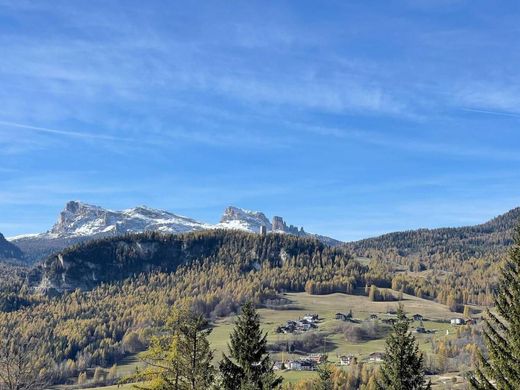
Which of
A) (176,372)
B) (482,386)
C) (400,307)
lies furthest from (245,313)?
(482,386)

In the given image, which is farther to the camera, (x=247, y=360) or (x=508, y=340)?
(x=247, y=360)

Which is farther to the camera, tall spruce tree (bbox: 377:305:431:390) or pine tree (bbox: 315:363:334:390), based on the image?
pine tree (bbox: 315:363:334:390)

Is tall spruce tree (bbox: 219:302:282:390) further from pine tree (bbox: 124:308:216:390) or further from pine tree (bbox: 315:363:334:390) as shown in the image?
pine tree (bbox: 315:363:334:390)

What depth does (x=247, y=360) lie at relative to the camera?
164 feet

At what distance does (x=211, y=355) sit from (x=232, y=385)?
374cm

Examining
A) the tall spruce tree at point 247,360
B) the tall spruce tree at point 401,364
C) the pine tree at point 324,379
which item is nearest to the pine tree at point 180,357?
the tall spruce tree at point 247,360

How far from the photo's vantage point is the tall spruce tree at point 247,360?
160 ft

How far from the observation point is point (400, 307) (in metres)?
52.8

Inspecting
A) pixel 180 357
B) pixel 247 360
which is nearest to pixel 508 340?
pixel 247 360

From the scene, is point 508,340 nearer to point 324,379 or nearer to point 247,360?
point 247,360

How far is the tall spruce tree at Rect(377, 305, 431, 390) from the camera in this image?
157 ft

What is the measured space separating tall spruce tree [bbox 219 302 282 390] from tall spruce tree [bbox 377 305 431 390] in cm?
988

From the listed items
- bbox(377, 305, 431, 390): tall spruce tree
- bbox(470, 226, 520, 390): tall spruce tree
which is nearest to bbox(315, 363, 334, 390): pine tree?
bbox(377, 305, 431, 390): tall spruce tree

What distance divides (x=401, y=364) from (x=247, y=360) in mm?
13071
